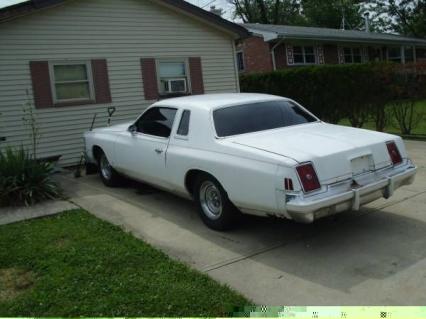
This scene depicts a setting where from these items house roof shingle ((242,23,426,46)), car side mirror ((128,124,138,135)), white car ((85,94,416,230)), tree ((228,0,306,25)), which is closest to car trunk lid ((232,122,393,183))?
white car ((85,94,416,230))

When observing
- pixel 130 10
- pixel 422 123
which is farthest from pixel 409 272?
pixel 422 123

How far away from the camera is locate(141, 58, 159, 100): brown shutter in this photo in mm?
12250

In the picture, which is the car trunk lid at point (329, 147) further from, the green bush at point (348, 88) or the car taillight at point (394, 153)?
the green bush at point (348, 88)

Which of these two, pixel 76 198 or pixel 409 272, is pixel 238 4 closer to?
pixel 76 198

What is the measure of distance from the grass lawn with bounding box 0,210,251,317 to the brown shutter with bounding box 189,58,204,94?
7605 mm

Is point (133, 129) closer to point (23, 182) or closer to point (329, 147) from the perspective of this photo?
point (23, 182)

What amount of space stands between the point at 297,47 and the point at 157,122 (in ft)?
72.3

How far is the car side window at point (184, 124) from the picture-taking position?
622 centimetres

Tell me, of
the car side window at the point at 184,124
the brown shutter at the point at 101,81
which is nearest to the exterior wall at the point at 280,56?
the brown shutter at the point at 101,81

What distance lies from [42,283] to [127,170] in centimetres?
316

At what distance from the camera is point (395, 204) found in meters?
6.41

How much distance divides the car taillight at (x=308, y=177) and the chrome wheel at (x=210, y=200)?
4.23 feet

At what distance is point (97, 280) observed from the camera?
4.47 metres

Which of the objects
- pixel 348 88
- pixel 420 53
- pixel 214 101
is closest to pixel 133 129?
pixel 214 101
